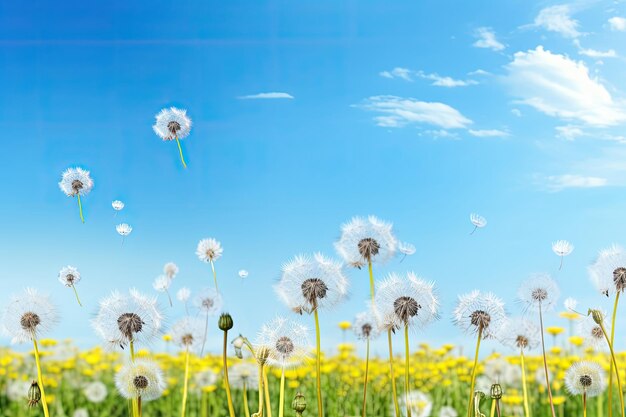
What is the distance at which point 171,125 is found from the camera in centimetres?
404

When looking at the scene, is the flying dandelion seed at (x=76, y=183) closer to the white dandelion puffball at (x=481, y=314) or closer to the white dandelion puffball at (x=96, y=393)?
the white dandelion puffball at (x=96, y=393)

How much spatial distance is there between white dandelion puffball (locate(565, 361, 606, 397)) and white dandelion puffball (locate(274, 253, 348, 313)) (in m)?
0.98

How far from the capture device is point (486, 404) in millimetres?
4543

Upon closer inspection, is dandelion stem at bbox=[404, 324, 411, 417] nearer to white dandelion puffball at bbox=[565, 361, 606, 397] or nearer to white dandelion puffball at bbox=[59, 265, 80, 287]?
white dandelion puffball at bbox=[565, 361, 606, 397]

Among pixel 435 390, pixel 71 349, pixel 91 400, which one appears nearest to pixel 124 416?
pixel 91 400

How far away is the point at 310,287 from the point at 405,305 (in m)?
0.29

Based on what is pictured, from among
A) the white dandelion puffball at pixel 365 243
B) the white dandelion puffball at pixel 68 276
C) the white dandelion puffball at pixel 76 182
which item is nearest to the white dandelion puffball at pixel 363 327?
the white dandelion puffball at pixel 365 243

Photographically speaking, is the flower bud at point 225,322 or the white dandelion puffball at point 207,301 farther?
the white dandelion puffball at point 207,301

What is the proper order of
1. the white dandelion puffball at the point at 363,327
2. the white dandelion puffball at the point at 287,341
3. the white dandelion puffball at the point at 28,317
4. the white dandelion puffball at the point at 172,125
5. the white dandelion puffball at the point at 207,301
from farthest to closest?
the white dandelion puffball at the point at 172,125 < the white dandelion puffball at the point at 207,301 < the white dandelion puffball at the point at 363,327 < the white dandelion puffball at the point at 28,317 < the white dandelion puffball at the point at 287,341

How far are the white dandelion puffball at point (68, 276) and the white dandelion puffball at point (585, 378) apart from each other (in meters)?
2.26

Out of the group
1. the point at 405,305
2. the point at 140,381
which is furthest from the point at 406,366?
the point at 140,381

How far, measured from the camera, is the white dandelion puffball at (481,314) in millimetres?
2277

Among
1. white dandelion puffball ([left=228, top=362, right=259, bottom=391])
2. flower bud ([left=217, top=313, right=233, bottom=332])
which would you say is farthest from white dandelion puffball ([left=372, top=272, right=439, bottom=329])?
white dandelion puffball ([left=228, top=362, right=259, bottom=391])

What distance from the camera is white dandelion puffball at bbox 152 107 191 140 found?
4.00 meters
